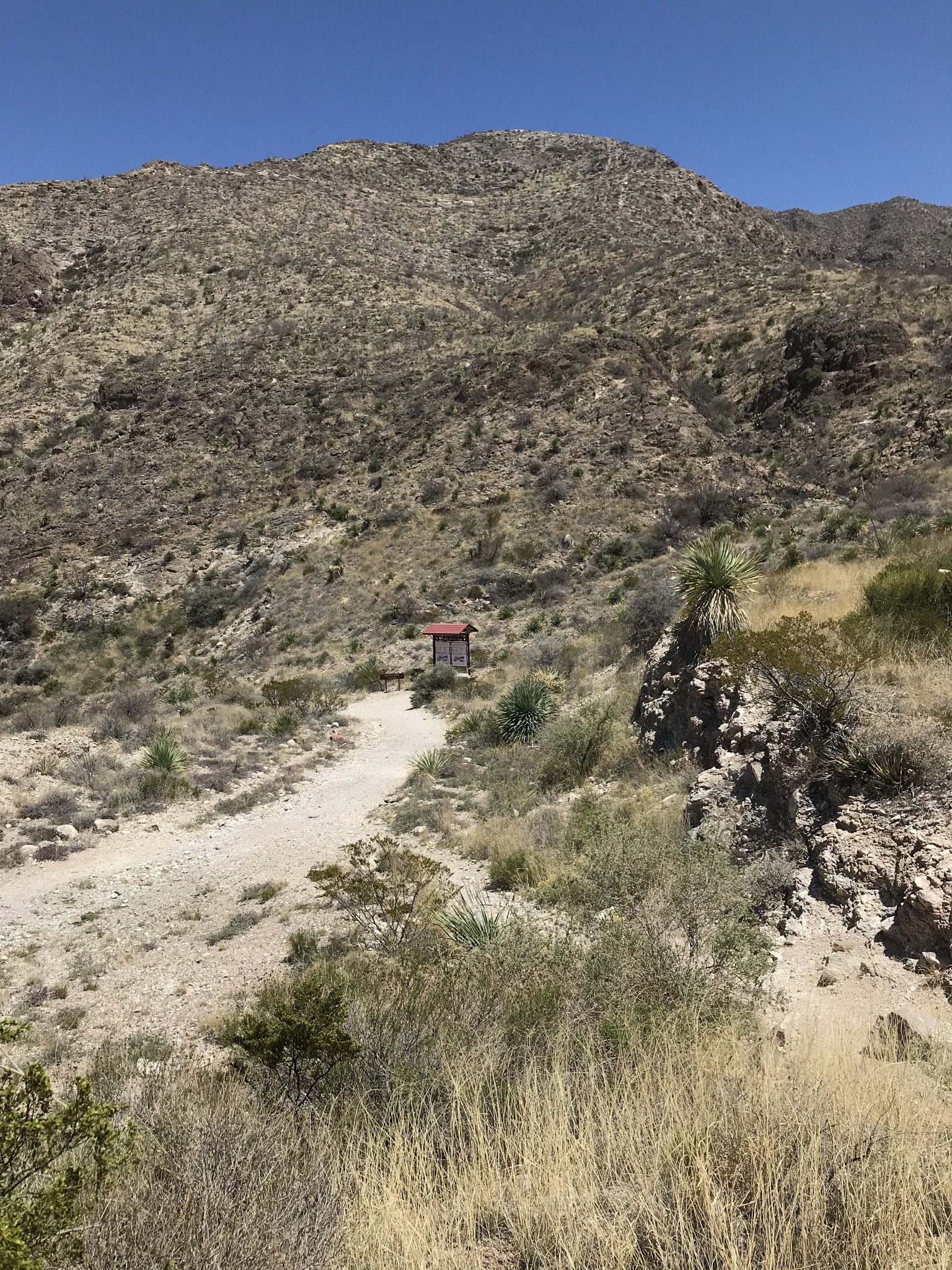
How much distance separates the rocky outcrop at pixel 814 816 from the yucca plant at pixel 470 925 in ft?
7.65

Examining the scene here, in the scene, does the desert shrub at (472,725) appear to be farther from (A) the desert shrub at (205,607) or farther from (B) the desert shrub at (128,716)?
(A) the desert shrub at (205,607)

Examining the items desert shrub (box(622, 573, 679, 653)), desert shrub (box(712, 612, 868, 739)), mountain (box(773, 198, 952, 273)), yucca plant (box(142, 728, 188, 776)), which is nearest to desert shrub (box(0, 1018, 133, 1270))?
desert shrub (box(712, 612, 868, 739))

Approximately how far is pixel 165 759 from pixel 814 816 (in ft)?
37.0

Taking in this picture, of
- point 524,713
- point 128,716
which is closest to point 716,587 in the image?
point 524,713

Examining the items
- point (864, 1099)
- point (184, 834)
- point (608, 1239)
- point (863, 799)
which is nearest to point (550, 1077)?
point (608, 1239)

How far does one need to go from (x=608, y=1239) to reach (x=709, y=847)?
4.07 meters

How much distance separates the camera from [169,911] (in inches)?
333

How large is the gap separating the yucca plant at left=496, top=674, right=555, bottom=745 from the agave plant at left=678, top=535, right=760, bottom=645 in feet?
13.1

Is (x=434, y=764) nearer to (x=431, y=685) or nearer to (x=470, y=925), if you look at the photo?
(x=431, y=685)

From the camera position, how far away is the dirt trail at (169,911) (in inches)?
253

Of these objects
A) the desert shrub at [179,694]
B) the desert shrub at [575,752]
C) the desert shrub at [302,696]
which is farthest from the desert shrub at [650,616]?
the desert shrub at [179,694]

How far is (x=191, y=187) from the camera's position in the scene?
173ft

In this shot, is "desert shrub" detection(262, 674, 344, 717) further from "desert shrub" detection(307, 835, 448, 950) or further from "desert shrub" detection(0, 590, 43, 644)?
"desert shrub" detection(0, 590, 43, 644)

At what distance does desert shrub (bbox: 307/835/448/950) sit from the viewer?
6676 mm
